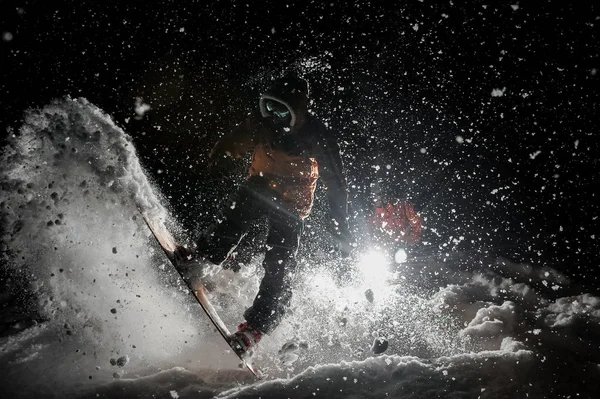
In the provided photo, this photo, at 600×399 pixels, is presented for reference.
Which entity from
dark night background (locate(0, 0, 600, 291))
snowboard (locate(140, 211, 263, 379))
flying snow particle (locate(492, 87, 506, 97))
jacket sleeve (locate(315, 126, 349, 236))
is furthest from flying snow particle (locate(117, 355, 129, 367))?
flying snow particle (locate(492, 87, 506, 97))

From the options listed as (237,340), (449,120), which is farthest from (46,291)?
(449,120)

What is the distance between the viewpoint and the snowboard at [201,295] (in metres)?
2.63

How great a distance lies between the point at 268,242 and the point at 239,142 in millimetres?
1099

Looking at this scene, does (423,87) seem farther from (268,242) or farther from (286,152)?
(268,242)

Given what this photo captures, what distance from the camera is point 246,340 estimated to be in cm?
272

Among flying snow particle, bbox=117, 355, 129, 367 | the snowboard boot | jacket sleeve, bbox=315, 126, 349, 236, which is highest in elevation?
jacket sleeve, bbox=315, 126, 349, 236

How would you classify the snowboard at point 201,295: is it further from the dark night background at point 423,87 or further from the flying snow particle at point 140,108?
the flying snow particle at point 140,108

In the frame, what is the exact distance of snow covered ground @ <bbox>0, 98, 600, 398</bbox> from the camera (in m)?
2.48

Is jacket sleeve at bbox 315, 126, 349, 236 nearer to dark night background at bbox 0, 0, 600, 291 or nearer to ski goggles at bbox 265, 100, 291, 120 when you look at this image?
ski goggles at bbox 265, 100, 291, 120

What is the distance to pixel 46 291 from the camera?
3291mm

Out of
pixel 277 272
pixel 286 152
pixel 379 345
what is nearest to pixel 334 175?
pixel 286 152

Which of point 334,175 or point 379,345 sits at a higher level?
point 334,175

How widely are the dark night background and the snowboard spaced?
10.1 ft

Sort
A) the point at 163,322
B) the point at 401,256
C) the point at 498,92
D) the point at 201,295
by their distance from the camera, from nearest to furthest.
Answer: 1. the point at 201,295
2. the point at 163,322
3. the point at 401,256
4. the point at 498,92
